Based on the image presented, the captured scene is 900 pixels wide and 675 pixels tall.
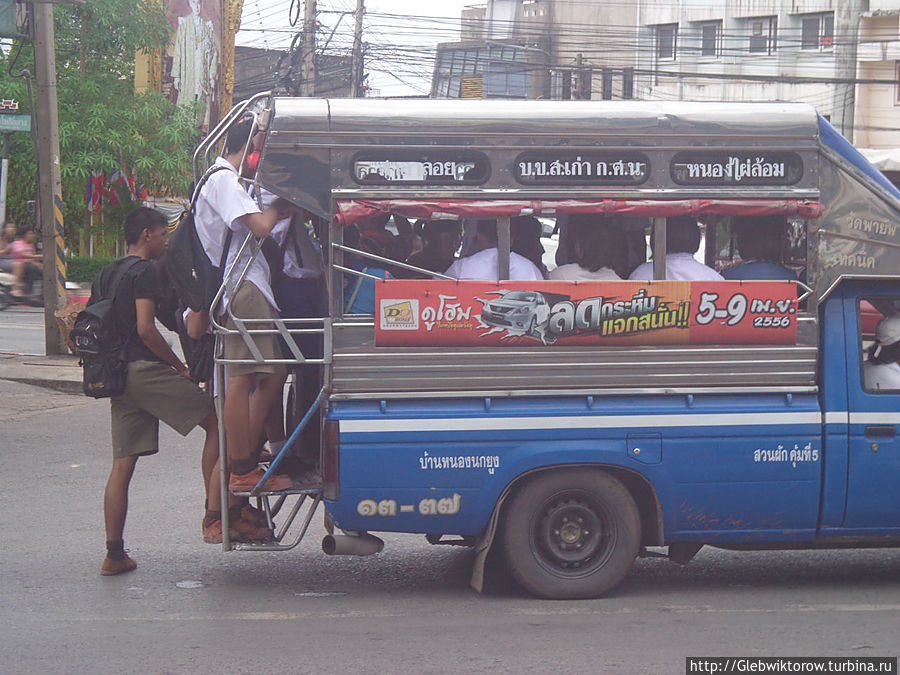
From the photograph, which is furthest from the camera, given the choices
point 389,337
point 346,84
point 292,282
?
point 346,84

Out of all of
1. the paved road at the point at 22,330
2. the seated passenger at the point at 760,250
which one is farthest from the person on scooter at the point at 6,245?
the seated passenger at the point at 760,250

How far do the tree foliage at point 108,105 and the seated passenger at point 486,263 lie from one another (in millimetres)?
19850

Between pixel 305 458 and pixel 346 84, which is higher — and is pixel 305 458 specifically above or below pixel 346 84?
below

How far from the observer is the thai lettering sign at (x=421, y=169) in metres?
5.28

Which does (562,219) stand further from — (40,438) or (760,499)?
(40,438)

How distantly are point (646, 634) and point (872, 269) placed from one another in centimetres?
213

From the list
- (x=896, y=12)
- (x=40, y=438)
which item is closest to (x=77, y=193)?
(x=40, y=438)

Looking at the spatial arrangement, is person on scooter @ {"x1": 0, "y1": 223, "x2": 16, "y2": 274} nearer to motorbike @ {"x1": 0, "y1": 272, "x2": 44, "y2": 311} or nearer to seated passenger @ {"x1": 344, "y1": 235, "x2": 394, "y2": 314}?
motorbike @ {"x1": 0, "y1": 272, "x2": 44, "y2": 311}

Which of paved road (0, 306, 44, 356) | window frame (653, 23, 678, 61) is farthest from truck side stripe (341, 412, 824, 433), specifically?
window frame (653, 23, 678, 61)

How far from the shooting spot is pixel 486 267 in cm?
546

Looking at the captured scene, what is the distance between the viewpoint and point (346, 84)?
150 feet

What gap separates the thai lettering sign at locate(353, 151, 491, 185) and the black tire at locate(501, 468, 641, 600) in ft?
4.94

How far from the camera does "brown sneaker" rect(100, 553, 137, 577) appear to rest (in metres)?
5.96

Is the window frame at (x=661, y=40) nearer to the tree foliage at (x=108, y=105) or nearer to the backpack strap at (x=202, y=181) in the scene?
the tree foliage at (x=108, y=105)
